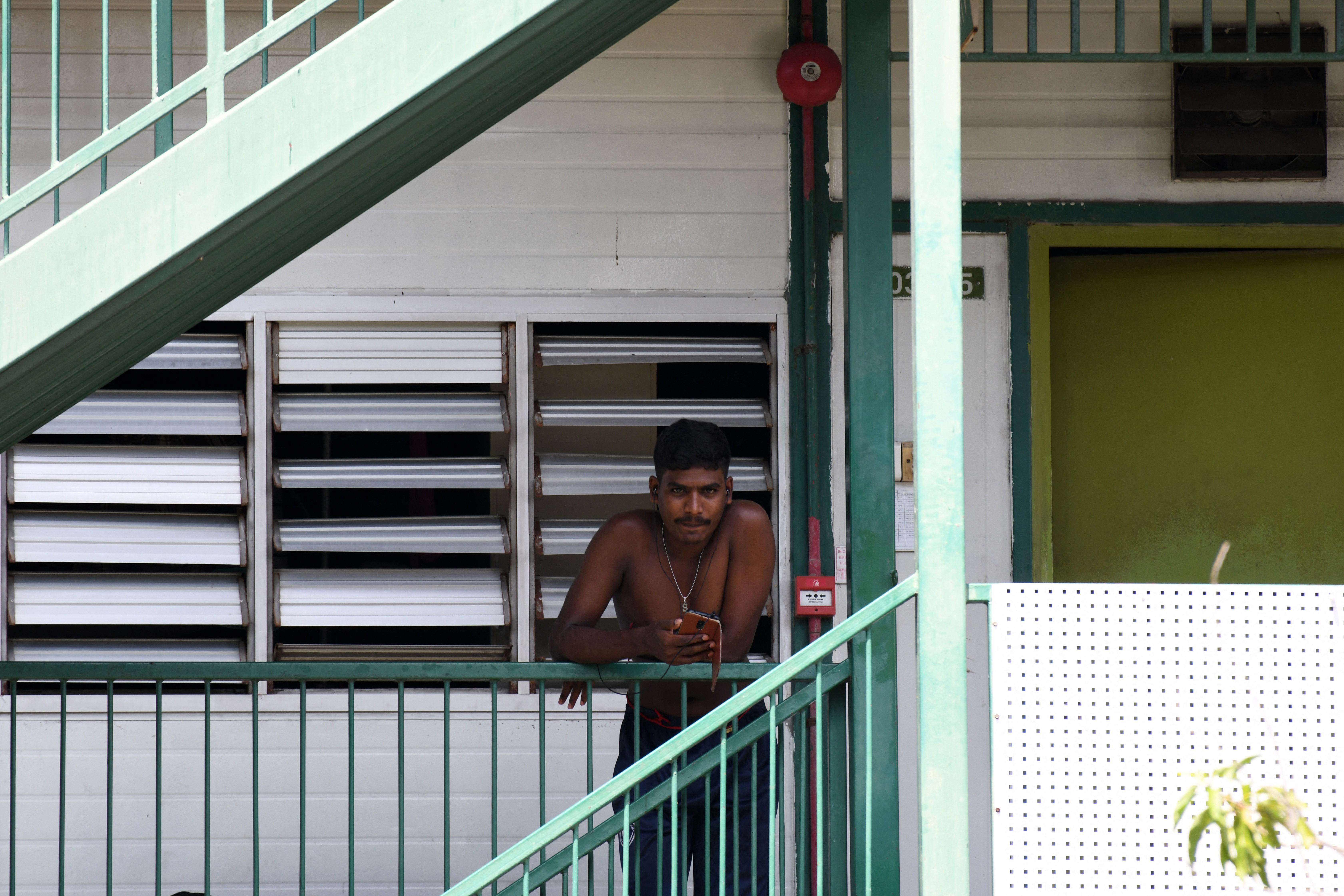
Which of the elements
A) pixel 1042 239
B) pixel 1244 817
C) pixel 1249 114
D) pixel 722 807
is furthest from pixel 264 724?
pixel 1249 114

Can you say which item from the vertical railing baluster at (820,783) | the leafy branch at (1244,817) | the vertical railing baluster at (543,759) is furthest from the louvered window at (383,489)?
the leafy branch at (1244,817)

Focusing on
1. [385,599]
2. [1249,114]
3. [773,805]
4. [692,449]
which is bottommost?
[773,805]

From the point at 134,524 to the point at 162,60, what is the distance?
3.08 metres

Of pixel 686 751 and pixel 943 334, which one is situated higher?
pixel 943 334

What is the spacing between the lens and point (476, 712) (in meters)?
5.56

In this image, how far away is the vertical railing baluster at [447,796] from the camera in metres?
4.30

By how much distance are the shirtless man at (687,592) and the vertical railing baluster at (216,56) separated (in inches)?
74.7

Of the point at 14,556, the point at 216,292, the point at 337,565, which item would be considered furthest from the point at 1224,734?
the point at 14,556

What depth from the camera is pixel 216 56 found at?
9.52ft

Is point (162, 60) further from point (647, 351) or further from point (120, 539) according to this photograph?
point (120, 539)

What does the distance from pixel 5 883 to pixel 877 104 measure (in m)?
4.88

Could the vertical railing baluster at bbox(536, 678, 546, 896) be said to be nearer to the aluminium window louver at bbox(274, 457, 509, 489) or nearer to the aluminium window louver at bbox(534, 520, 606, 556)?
the aluminium window louver at bbox(534, 520, 606, 556)

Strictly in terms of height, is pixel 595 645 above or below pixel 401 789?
above

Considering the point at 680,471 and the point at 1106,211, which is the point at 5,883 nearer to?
the point at 680,471
